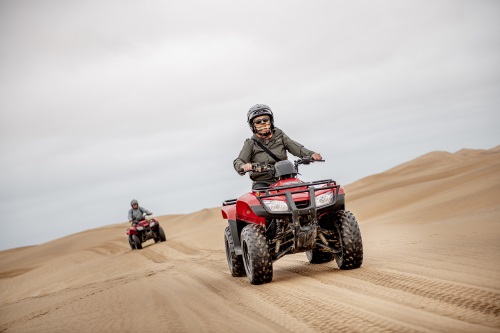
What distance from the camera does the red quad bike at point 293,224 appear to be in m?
6.15

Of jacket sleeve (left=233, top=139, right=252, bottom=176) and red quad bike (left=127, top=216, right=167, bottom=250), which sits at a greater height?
jacket sleeve (left=233, top=139, right=252, bottom=176)

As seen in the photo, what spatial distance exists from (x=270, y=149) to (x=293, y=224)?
1.79 metres

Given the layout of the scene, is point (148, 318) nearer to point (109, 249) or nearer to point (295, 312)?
point (295, 312)

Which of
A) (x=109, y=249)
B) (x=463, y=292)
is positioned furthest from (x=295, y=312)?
(x=109, y=249)

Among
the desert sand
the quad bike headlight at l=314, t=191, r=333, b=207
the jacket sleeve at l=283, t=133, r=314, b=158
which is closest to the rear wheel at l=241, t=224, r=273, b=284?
the desert sand

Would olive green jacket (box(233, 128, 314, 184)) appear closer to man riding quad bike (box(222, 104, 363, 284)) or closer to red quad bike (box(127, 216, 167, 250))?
man riding quad bike (box(222, 104, 363, 284))

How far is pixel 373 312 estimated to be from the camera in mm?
4039

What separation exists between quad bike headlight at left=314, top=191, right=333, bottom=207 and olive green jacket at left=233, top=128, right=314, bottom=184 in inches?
45.7

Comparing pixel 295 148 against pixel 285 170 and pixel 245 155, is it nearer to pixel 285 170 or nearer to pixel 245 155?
pixel 245 155

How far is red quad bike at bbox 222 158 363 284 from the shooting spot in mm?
6152

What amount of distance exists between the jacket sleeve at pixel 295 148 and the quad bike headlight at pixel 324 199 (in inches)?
48.9

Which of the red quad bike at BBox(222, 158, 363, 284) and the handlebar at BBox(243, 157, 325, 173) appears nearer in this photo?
the red quad bike at BBox(222, 158, 363, 284)

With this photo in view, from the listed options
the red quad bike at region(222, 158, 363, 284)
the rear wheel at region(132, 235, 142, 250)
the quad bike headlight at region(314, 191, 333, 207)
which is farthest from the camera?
the rear wheel at region(132, 235, 142, 250)

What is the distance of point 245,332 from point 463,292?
1.91 meters
